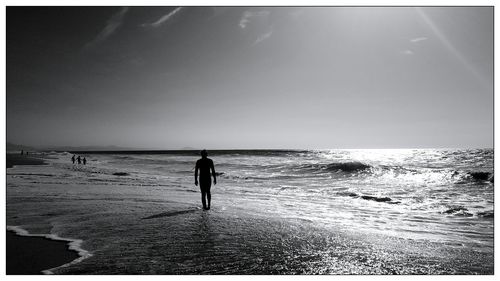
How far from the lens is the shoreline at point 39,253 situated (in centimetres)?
502

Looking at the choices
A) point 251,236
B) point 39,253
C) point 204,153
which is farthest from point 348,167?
point 39,253

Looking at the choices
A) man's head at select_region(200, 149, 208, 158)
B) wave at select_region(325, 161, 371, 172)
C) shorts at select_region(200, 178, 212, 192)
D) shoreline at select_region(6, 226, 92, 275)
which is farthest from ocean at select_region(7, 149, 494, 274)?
wave at select_region(325, 161, 371, 172)

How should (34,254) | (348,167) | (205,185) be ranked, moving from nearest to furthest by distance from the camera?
(34,254) < (205,185) < (348,167)

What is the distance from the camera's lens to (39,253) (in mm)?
5633

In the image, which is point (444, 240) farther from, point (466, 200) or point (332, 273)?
point (466, 200)

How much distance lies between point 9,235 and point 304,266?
6.13 m

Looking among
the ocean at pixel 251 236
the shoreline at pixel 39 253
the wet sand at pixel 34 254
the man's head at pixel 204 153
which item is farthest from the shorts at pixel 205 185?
the wet sand at pixel 34 254

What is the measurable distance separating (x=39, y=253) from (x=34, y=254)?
7 cm

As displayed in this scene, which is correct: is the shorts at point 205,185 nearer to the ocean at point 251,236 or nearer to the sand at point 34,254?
the ocean at point 251,236

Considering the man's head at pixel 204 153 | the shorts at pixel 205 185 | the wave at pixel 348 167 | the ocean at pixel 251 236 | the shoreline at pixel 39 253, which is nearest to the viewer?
the shoreline at pixel 39 253

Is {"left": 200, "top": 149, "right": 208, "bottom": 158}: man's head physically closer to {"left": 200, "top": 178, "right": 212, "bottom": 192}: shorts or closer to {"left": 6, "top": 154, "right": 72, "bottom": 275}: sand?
{"left": 200, "top": 178, "right": 212, "bottom": 192}: shorts

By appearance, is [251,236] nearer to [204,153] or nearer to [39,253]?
[204,153]

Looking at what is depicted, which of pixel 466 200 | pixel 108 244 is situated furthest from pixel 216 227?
pixel 466 200

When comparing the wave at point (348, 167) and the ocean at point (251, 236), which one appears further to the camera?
the wave at point (348, 167)
